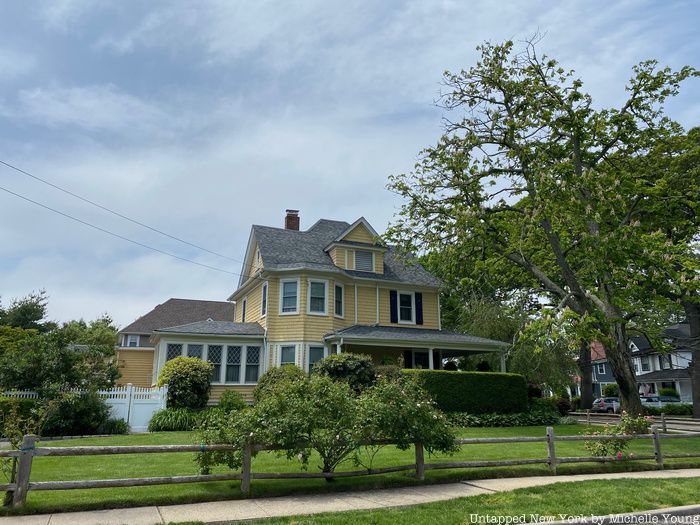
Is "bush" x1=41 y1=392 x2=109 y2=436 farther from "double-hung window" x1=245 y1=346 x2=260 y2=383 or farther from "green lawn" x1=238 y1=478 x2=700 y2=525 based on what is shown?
"green lawn" x1=238 y1=478 x2=700 y2=525

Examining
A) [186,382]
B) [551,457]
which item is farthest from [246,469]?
[186,382]

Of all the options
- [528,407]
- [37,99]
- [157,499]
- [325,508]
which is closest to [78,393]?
[37,99]

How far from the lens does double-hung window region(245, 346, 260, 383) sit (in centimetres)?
2391

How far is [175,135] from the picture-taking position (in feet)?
53.5

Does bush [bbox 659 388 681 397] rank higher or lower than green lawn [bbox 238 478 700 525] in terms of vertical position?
higher

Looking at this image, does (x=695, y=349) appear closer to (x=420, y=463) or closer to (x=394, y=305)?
(x=394, y=305)

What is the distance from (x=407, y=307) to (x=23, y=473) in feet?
72.3

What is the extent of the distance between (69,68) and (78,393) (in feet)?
33.8

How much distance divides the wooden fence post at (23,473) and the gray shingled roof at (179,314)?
34.1 m

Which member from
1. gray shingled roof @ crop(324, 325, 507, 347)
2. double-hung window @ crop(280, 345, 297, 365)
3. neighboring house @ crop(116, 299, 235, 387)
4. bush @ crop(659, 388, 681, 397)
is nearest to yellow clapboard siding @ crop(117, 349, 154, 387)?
neighboring house @ crop(116, 299, 235, 387)

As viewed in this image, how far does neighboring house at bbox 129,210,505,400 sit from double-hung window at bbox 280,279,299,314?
48 millimetres

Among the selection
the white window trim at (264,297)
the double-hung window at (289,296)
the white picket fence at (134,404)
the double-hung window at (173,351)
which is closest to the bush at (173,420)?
the white picket fence at (134,404)

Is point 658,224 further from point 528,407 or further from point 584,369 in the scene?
point 584,369

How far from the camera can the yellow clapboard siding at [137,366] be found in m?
32.4
